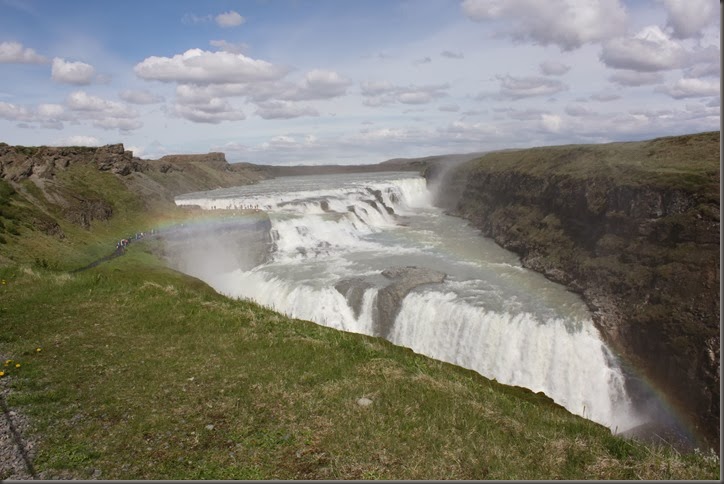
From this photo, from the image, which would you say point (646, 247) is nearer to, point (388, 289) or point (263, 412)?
point (388, 289)

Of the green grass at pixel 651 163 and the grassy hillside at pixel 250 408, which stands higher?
the green grass at pixel 651 163

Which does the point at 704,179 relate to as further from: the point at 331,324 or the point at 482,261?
the point at 331,324

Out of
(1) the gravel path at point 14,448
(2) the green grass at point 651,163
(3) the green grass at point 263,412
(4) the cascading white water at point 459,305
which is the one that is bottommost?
(4) the cascading white water at point 459,305

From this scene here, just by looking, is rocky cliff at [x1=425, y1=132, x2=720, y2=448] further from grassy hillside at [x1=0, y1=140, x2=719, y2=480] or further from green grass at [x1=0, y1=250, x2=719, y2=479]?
green grass at [x1=0, y1=250, x2=719, y2=479]

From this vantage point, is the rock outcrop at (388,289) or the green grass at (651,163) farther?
the green grass at (651,163)

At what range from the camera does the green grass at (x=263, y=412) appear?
7.77 m

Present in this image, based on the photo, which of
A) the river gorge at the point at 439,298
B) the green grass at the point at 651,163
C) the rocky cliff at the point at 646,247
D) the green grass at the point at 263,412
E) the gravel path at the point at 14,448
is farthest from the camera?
the green grass at the point at 651,163

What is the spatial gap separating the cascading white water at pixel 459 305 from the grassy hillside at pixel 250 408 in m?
4.13

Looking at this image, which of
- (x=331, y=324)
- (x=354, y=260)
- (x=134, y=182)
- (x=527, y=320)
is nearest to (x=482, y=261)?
(x=354, y=260)

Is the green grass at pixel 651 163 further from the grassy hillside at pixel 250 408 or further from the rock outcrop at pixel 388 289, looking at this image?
the grassy hillside at pixel 250 408

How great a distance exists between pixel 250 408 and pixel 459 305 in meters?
21.5

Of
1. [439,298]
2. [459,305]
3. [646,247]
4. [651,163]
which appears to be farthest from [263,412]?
[651,163]

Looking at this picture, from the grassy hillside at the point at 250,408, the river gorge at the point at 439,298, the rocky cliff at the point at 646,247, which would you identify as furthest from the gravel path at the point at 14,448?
the rocky cliff at the point at 646,247

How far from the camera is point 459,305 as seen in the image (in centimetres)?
2934
